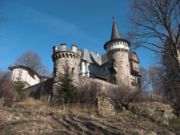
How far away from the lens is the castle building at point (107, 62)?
25.6 m

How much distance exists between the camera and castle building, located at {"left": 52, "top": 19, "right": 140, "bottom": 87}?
25.6 metres

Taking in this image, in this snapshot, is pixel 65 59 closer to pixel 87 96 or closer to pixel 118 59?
pixel 118 59

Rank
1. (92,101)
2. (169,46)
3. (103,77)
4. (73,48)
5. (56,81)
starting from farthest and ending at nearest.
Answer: (103,77)
(73,48)
(56,81)
(92,101)
(169,46)

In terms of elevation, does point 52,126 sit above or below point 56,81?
below

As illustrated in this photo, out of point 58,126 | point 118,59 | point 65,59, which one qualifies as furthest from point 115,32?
point 58,126

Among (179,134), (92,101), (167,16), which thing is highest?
(167,16)

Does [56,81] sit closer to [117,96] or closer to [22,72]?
[117,96]

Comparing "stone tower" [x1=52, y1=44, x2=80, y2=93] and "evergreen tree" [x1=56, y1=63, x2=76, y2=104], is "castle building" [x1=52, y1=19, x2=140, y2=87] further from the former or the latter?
"evergreen tree" [x1=56, y1=63, x2=76, y2=104]

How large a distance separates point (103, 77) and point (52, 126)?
30190mm

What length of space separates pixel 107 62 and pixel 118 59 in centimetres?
452

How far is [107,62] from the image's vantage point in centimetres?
3812

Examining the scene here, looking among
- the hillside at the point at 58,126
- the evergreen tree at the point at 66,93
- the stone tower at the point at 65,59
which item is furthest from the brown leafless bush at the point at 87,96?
the stone tower at the point at 65,59

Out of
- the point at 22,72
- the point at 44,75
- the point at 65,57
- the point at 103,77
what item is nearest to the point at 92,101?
the point at 65,57

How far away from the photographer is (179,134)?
888 centimetres
